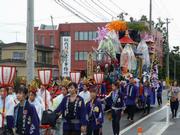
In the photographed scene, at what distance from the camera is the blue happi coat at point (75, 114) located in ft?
30.3

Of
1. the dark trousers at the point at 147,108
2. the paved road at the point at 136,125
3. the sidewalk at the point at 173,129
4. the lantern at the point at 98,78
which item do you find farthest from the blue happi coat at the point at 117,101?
the dark trousers at the point at 147,108

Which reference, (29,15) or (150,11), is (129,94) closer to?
(29,15)

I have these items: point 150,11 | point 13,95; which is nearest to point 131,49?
point 13,95

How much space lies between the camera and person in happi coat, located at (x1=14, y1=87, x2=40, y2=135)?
324 inches

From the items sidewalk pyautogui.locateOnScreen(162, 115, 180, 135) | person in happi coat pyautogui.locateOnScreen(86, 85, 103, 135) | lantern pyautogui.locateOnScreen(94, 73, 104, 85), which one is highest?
lantern pyautogui.locateOnScreen(94, 73, 104, 85)

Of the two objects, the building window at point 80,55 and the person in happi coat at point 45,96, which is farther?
the building window at point 80,55

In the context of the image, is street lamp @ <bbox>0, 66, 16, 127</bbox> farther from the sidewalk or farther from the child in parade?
the sidewalk

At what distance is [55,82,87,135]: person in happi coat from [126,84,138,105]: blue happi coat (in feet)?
35.7

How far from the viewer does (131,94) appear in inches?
800

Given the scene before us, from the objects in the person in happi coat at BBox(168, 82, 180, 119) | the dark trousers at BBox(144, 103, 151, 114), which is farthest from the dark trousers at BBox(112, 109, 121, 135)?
the dark trousers at BBox(144, 103, 151, 114)

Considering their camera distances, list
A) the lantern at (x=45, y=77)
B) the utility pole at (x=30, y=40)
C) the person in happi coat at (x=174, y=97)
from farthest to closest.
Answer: the person in happi coat at (x=174, y=97) < the utility pole at (x=30, y=40) < the lantern at (x=45, y=77)

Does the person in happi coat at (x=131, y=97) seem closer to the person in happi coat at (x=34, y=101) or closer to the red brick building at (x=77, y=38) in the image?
the person in happi coat at (x=34, y=101)

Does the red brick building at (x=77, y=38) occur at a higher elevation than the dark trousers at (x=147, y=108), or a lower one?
higher

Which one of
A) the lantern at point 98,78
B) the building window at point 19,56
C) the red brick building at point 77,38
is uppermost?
the red brick building at point 77,38
